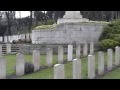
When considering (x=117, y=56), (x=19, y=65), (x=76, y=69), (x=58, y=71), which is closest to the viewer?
(x=58, y=71)

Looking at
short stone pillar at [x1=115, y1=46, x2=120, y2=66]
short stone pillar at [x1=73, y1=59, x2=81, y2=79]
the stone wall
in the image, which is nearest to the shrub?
the stone wall

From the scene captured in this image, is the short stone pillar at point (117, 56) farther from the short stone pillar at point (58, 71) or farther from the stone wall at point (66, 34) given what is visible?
the stone wall at point (66, 34)

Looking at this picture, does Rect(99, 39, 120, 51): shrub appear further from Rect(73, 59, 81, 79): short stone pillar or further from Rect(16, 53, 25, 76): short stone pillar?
Rect(73, 59, 81, 79): short stone pillar

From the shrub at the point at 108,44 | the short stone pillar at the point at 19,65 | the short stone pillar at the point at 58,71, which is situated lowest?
the shrub at the point at 108,44

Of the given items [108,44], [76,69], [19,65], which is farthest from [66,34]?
[76,69]

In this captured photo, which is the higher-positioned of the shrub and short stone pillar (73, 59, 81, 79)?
short stone pillar (73, 59, 81, 79)

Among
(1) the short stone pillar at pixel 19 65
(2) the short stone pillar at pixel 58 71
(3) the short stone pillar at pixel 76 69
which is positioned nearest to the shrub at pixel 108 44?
(1) the short stone pillar at pixel 19 65

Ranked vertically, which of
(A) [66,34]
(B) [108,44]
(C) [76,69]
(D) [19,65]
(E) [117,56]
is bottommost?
(B) [108,44]

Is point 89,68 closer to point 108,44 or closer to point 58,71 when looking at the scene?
point 58,71

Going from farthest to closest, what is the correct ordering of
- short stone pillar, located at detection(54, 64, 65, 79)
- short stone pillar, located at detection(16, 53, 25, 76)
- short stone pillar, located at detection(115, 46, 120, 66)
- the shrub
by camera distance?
the shrub → short stone pillar, located at detection(115, 46, 120, 66) → short stone pillar, located at detection(16, 53, 25, 76) → short stone pillar, located at detection(54, 64, 65, 79)
